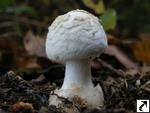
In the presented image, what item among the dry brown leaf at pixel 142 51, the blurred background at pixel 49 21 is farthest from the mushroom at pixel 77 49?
the dry brown leaf at pixel 142 51

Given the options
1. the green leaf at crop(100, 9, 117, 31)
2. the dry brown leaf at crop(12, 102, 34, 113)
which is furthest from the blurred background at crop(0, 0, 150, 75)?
the dry brown leaf at crop(12, 102, 34, 113)

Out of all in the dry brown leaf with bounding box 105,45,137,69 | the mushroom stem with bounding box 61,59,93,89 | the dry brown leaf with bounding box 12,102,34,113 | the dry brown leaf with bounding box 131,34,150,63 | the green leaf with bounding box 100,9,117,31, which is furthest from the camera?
the dry brown leaf with bounding box 131,34,150,63

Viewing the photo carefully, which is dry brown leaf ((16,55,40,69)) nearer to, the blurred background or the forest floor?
the blurred background

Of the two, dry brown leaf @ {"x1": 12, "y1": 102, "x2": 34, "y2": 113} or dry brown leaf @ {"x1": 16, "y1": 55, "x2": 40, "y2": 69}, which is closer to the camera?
dry brown leaf @ {"x1": 12, "y1": 102, "x2": 34, "y2": 113}

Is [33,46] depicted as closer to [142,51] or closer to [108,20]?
[108,20]

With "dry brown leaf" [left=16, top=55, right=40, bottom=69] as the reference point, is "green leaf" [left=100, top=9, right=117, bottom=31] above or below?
above

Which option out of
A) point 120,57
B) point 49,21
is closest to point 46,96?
point 120,57

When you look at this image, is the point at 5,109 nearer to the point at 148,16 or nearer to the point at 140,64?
the point at 140,64

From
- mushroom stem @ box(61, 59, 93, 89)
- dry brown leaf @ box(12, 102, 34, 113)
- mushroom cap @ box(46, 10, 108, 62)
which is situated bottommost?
dry brown leaf @ box(12, 102, 34, 113)
